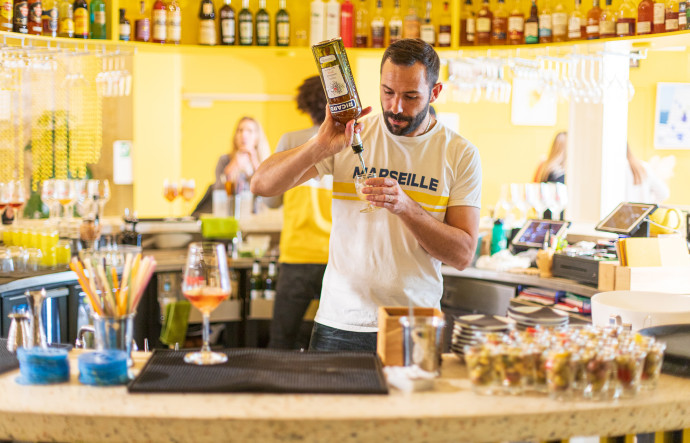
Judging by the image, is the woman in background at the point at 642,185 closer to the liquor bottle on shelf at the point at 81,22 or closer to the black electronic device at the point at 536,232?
the black electronic device at the point at 536,232

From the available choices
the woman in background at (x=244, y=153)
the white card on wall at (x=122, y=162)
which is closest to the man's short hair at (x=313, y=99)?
the woman in background at (x=244, y=153)

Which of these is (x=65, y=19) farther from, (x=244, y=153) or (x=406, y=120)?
(x=244, y=153)

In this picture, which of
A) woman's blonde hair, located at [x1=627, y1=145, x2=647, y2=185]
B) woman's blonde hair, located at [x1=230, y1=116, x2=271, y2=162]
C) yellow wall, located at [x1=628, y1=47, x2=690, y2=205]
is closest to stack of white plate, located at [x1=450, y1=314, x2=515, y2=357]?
woman's blonde hair, located at [x1=627, y1=145, x2=647, y2=185]

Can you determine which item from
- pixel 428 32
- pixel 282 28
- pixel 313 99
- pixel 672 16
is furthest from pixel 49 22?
pixel 672 16

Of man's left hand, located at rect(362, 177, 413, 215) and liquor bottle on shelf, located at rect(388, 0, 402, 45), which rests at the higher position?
liquor bottle on shelf, located at rect(388, 0, 402, 45)

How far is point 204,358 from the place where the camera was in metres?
1.81

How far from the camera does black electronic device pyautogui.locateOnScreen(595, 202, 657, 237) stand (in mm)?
3916

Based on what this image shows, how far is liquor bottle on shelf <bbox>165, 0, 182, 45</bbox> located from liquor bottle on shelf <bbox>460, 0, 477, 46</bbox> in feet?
5.47

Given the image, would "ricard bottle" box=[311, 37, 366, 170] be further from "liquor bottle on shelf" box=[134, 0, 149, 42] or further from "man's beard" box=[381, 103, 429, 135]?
"liquor bottle on shelf" box=[134, 0, 149, 42]

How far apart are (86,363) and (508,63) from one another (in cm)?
355

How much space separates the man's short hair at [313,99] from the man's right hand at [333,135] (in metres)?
1.74

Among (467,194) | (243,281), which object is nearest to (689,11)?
(467,194)

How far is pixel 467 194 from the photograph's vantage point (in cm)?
254

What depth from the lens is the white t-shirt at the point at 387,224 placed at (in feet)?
8.11
